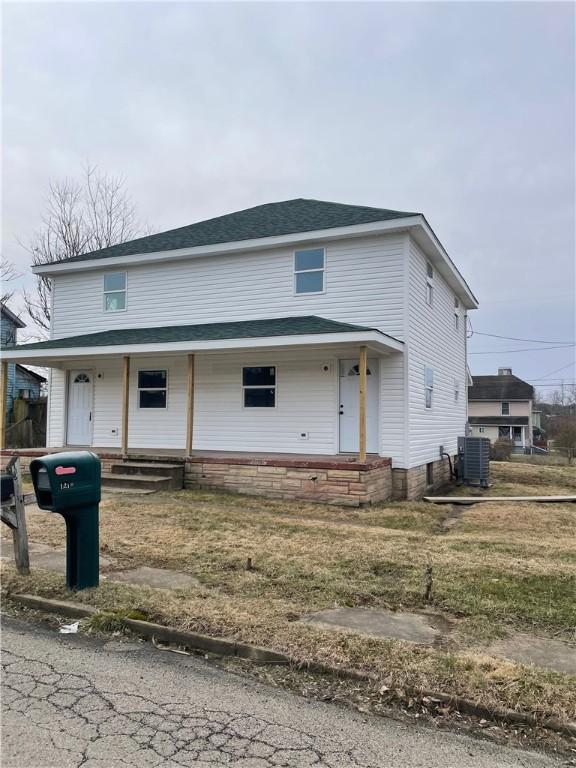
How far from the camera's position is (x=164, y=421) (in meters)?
14.1

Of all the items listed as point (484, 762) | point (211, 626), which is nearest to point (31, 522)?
point (211, 626)

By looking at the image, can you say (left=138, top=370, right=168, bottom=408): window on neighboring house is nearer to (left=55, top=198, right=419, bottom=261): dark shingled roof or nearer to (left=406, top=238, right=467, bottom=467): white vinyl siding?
(left=55, top=198, right=419, bottom=261): dark shingled roof

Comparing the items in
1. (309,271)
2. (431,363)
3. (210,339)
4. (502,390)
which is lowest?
(431,363)

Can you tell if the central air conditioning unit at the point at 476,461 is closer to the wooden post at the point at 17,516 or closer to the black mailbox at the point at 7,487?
the wooden post at the point at 17,516

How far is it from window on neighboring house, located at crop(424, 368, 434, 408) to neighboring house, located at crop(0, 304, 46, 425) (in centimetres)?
2048

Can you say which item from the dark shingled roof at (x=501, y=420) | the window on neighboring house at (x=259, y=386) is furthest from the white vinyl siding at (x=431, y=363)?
the dark shingled roof at (x=501, y=420)

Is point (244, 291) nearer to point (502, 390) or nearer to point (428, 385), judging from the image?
point (428, 385)

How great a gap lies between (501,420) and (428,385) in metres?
34.0

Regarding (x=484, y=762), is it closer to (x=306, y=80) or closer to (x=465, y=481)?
(x=465, y=481)

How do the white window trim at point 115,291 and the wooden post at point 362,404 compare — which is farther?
the white window trim at point 115,291

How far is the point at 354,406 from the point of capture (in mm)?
12086

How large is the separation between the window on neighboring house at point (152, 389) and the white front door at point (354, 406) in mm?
4794

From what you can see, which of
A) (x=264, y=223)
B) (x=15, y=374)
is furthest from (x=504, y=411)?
(x=264, y=223)

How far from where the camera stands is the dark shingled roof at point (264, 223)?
12.6 meters
